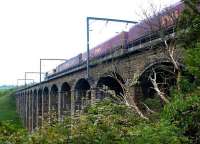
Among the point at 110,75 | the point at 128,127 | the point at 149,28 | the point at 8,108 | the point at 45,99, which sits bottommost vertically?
the point at 128,127

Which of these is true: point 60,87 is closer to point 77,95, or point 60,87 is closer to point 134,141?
point 77,95

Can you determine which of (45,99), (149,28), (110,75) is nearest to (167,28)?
(149,28)

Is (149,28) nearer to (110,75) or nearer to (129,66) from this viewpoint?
(129,66)

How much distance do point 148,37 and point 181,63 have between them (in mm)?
4294

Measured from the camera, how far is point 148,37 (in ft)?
82.3

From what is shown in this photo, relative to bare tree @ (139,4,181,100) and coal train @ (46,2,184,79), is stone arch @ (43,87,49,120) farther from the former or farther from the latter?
bare tree @ (139,4,181,100)

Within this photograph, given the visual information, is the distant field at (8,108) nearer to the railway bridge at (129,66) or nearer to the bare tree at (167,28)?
the railway bridge at (129,66)

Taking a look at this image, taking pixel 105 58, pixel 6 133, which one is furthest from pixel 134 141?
pixel 105 58

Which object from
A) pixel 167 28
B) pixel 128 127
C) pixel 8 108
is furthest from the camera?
pixel 8 108

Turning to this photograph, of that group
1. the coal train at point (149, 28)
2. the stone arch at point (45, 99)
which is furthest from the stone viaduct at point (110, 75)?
the stone arch at point (45, 99)

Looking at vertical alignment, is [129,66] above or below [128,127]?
above

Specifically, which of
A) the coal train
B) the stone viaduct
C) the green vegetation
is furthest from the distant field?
the green vegetation

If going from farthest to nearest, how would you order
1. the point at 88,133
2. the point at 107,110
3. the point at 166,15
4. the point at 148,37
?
the point at 148,37
the point at 166,15
the point at 107,110
the point at 88,133

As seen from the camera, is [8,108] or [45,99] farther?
[8,108]
